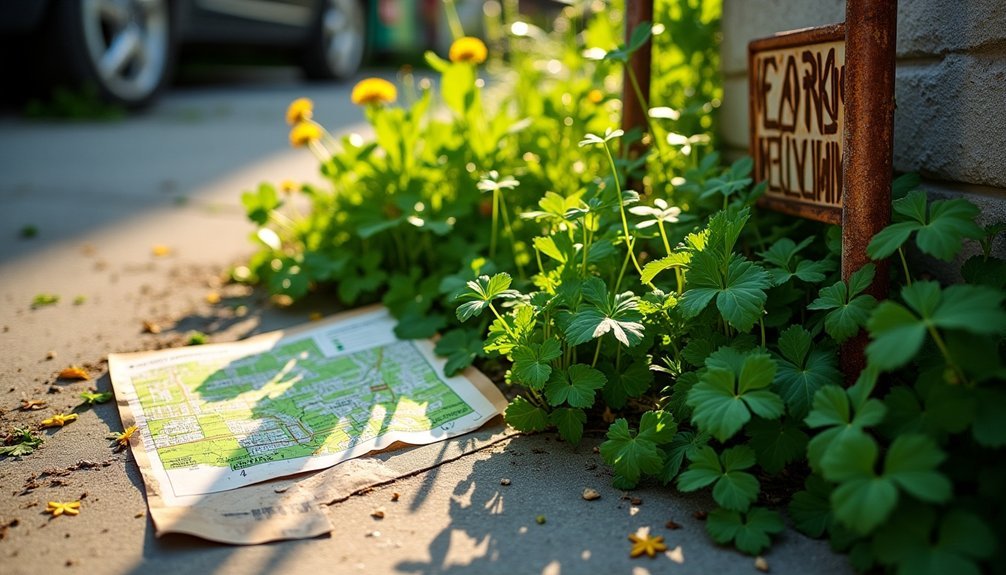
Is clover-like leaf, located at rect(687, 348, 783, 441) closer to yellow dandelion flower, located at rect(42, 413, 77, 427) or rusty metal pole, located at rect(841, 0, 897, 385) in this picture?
rusty metal pole, located at rect(841, 0, 897, 385)

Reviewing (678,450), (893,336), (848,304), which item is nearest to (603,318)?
(678,450)

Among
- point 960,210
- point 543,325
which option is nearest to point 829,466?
point 960,210

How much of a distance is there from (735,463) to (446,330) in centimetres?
90

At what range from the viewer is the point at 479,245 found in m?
2.13

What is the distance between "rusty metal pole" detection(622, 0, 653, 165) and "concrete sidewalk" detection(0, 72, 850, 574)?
35.0 inches

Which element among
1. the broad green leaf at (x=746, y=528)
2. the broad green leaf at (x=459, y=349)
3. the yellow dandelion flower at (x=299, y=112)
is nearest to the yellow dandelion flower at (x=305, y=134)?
the yellow dandelion flower at (x=299, y=112)

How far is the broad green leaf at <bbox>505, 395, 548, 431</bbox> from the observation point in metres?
1.59

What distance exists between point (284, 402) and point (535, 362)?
1.78 ft

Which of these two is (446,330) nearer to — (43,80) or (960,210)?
(960,210)

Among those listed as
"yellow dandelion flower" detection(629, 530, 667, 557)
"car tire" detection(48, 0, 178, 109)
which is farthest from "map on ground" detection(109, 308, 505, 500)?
"car tire" detection(48, 0, 178, 109)

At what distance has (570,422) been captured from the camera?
156 cm

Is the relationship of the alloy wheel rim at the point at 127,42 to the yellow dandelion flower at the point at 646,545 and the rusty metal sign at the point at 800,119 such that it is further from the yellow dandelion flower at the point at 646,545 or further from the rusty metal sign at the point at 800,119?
the yellow dandelion flower at the point at 646,545

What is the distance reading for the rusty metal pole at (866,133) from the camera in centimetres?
138

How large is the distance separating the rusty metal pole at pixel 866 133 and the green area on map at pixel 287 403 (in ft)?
2.46
